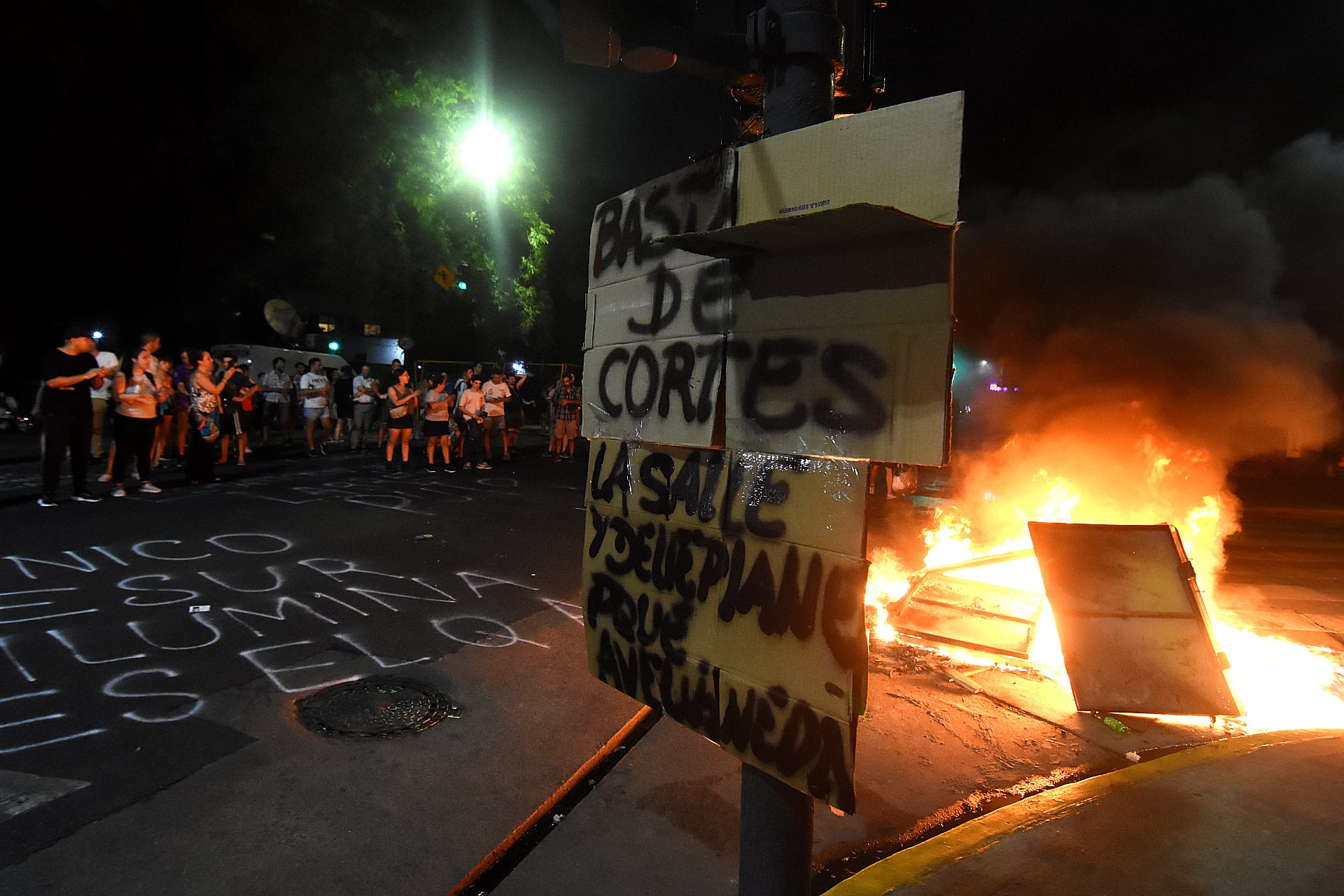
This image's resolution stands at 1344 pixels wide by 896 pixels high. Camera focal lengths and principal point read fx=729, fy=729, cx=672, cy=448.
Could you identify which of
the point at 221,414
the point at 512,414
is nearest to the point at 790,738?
the point at 221,414

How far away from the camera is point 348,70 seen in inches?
699

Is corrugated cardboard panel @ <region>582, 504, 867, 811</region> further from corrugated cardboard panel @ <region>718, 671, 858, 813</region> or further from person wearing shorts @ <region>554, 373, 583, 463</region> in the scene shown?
person wearing shorts @ <region>554, 373, 583, 463</region>

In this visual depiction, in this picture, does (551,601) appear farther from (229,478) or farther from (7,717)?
(229,478)

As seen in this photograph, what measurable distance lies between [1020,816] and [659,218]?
284cm

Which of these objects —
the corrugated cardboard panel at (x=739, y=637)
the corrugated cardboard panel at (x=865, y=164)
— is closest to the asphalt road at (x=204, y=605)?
the corrugated cardboard panel at (x=739, y=637)

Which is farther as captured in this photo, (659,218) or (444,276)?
(444,276)

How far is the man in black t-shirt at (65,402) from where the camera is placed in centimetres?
775

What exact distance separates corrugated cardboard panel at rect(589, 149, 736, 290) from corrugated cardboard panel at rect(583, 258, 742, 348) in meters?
0.03

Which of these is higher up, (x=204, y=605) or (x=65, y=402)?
(x=65, y=402)

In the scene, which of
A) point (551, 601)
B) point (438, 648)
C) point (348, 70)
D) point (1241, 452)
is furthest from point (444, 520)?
point (348, 70)

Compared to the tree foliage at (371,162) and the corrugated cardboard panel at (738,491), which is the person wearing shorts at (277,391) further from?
the corrugated cardboard panel at (738,491)

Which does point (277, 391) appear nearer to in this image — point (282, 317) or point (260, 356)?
point (260, 356)

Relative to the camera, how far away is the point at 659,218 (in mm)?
2080

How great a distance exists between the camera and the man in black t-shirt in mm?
7746
